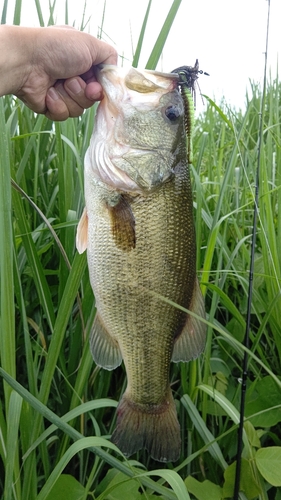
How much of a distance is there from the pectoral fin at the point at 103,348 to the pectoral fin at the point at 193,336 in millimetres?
143

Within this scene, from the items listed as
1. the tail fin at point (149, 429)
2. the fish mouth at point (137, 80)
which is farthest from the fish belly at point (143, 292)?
the fish mouth at point (137, 80)

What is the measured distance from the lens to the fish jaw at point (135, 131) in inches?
47.4

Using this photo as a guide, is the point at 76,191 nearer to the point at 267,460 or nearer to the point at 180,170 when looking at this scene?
the point at 180,170

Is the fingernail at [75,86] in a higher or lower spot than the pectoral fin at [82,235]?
higher

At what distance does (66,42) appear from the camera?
127 centimetres

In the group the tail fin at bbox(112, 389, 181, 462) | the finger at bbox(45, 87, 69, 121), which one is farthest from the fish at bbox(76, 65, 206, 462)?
the finger at bbox(45, 87, 69, 121)

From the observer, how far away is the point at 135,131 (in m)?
1.26

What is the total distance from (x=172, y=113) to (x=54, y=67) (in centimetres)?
35

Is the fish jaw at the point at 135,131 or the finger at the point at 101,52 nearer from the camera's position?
the fish jaw at the point at 135,131

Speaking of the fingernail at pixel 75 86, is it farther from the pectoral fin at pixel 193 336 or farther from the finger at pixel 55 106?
the pectoral fin at pixel 193 336

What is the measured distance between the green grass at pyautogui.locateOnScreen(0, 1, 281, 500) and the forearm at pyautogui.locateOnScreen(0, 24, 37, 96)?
0.09m

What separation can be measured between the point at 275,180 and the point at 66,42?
1231 millimetres

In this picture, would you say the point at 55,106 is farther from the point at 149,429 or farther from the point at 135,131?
the point at 149,429

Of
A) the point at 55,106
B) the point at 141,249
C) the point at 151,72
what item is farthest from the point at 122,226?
the point at 55,106
